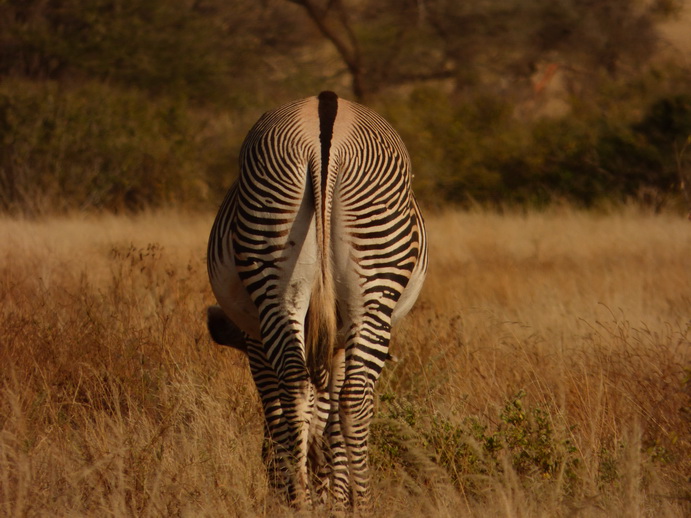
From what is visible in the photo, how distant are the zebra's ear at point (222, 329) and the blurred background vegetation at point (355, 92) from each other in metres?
2.68

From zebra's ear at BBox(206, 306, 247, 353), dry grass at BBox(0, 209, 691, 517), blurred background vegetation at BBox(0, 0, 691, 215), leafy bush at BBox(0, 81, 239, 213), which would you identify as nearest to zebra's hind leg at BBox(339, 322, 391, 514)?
dry grass at BBox(0, 209, 691, 517)

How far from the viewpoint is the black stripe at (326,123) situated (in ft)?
11.0

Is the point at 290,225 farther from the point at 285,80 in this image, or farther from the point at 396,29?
the point at 396,29

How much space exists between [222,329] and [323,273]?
4.09ft

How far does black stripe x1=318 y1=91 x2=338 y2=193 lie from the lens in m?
3.37

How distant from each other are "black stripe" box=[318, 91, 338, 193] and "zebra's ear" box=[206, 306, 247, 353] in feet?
4.14

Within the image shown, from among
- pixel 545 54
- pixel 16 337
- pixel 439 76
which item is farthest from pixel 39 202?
pixel 545 54

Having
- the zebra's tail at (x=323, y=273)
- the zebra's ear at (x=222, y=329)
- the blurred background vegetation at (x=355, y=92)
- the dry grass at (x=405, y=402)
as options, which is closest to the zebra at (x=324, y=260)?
the zebra's tail at (x=323, y=273)

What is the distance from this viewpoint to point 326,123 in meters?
3.51

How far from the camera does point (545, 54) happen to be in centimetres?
2578

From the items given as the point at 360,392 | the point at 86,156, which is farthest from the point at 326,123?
the point at 86,156

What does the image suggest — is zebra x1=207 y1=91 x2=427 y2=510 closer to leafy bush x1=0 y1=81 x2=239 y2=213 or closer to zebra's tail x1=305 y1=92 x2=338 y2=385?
zebra's tail x1=305 y1=92 x2=338 y2=385

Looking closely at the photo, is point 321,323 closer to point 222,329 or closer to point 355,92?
point 222,329

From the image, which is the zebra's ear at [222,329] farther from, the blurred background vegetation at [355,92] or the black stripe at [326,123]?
the blurred background vegetation at [355,92]
